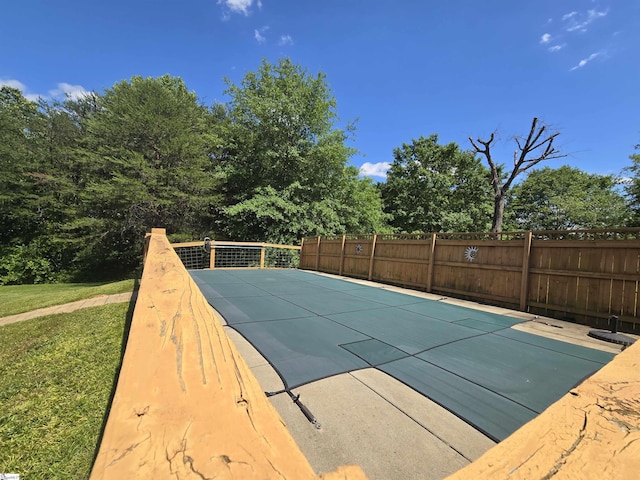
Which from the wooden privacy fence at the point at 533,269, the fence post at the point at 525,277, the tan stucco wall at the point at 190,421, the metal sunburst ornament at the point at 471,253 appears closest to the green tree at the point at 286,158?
the wooden privacy fence at the point at 533,269

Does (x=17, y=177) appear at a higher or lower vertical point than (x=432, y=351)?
higher

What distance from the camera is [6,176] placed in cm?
1416

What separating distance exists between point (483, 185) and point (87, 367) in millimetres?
23027

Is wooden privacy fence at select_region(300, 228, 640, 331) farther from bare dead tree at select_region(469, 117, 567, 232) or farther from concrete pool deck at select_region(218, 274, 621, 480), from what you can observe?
bare dead tree at select_region(469, 117, 567, 232)

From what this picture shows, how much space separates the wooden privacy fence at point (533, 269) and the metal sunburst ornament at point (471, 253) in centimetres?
2

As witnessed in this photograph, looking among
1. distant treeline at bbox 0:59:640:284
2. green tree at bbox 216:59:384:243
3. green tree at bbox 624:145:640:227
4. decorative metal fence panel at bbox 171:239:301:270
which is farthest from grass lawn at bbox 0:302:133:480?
green tree at bbox 624:145:640:227

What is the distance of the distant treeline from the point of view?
44.7ft

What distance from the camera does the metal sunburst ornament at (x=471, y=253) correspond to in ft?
20.9

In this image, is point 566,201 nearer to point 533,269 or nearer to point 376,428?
point 533,269

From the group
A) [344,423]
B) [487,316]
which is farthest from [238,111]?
[344,423]

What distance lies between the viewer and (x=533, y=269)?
539cm

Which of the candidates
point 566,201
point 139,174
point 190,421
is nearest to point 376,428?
point 190,421

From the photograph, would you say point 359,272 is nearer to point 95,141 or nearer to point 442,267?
point 442,267

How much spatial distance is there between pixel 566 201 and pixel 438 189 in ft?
28.7
